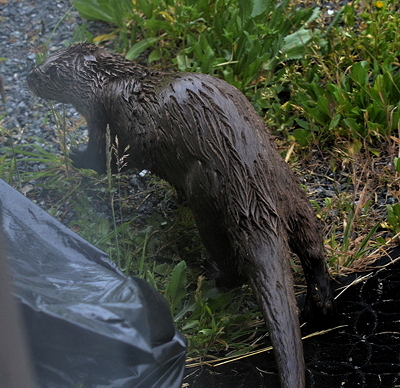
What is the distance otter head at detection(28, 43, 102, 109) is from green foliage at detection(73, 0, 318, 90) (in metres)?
0.71

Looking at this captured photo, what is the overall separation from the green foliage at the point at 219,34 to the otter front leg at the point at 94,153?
788 millimetres

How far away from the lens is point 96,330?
1.24 meters

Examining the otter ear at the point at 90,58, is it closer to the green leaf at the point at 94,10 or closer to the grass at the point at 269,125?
the grass at the point at 269,125

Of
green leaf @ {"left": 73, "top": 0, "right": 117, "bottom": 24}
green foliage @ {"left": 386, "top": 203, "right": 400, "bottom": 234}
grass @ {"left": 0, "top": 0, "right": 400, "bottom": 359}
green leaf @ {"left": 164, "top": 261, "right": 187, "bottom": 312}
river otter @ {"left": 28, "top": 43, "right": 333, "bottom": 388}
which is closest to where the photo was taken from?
river otter @ {"left": 28, "top": 43, "right": 333, "bottom": 388}

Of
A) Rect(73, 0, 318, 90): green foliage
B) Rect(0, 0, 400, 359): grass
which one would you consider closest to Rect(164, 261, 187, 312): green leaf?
Rect(0, 0, 400, 359): grass

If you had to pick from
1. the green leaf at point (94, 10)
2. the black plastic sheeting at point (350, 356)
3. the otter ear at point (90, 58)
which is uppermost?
the green leaf at point (94, 10)

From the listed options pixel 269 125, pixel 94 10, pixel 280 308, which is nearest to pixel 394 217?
pixel 269 125

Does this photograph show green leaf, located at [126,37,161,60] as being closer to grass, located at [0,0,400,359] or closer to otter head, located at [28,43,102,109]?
grass, located at [0,0,400,359]

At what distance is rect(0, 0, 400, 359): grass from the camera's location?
228 cm

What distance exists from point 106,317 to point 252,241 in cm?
63

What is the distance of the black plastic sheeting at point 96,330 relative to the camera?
1.24 m

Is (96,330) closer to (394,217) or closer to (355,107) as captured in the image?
(394,217)

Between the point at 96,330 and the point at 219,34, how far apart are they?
240 centimetres

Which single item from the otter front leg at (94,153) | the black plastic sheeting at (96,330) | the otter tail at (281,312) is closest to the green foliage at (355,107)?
the otter front leg at (94,153)
